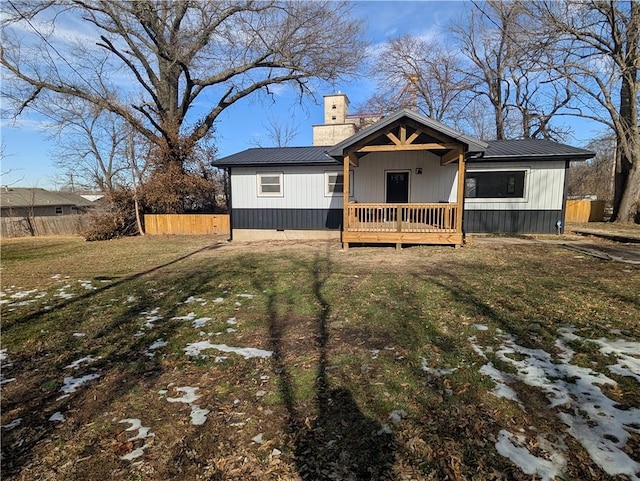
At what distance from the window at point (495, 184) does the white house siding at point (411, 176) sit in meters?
0.58

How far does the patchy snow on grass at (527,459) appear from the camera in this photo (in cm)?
216

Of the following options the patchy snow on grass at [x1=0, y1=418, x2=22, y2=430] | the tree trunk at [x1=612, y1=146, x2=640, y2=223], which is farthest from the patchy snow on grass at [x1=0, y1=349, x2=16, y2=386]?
the tree trunk at [x1=612, y1=146, x2=640, y2=223]

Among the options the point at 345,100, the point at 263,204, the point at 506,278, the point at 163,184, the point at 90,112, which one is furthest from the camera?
the point at 345,100

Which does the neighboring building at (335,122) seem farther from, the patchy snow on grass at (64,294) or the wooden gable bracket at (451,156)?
the patchy snow on grass at (64,294)

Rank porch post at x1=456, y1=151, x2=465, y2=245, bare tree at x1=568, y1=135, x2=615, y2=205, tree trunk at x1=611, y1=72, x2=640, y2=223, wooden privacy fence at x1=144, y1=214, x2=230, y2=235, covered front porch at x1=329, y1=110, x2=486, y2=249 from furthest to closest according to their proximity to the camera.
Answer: bare tree at x1=568, y1=135, x2=615, y2=205 → wooden privacy fence at x1=144, y1=214, x2=230, y2=235 → tree trunk at x1=611, y1=72, x2=640, y2=223 → covered front porch at x1=329, y1=110, x2=486, y2=249 → porch post at x1=456, y1=151, x2=465, y2=245

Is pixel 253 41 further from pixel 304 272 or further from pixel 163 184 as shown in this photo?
pixel 304 272

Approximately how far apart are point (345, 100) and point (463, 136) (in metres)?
31.3

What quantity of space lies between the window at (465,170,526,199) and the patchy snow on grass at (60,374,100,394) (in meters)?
12.2

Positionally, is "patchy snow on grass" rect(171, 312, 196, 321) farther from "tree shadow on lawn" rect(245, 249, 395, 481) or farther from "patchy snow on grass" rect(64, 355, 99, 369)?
"tree shadow on lawn" rect(245, 249, 395, 481)

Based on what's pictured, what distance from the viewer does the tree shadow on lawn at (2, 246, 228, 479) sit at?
2699mm

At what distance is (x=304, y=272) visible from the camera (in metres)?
7.67

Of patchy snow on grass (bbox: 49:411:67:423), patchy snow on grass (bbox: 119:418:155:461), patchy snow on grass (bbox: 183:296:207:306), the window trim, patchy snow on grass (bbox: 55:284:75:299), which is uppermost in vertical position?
the window trim

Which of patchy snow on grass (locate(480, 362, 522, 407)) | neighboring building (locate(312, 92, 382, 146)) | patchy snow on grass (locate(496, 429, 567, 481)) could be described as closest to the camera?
patchy snow on grass (locate(496, 429, 567, 481))

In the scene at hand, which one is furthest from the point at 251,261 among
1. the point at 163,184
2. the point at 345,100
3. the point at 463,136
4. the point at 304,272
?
the point at 345,100
